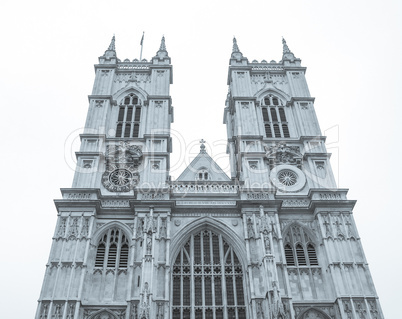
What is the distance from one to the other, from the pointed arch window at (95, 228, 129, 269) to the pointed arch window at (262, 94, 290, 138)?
1227 centimetres

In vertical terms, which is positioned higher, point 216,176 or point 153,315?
point 216,176

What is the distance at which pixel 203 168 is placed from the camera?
30.2 m

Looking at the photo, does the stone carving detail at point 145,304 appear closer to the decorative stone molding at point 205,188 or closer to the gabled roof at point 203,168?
the decorative stone molding at point 205,188

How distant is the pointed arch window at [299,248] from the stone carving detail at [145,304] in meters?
7.85

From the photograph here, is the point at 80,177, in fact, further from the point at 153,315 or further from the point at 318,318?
the point at 318,318

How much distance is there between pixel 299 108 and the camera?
32.1m

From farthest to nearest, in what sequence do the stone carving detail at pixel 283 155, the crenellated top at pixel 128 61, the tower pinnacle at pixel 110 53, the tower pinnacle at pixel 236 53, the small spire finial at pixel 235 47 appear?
the small spire finial at pixel 235 47 → the tower pinnacle at pixel 236 53 → the tower pinnacle at pixel 110 53 → the crenellated top at pixel 128 61 → the stone carving detail at pixel 283 155

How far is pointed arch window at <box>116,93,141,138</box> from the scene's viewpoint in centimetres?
3092

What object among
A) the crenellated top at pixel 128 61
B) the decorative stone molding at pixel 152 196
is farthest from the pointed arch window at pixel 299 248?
the crenellated top at pixel 128 61

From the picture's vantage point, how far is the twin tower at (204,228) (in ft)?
72.7

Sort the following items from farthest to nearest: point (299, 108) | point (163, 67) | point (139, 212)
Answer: point (163, 67) < point (299, 108) < point (139, 212)

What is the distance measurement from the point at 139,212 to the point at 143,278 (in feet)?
14.4

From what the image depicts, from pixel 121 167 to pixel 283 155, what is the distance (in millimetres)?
10349

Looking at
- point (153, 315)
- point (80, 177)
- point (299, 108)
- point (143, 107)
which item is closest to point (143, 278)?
point (153, 315)
